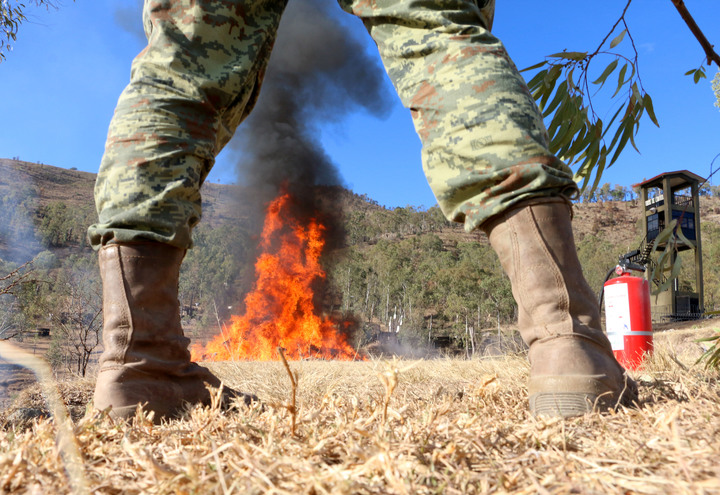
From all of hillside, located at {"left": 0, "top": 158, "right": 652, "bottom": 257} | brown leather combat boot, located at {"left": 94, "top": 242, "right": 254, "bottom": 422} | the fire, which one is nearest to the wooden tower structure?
the fire

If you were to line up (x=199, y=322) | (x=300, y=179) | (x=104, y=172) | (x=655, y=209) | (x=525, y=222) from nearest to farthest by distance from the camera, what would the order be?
(x=525, y=222)
(x=104, y=172)
(x=655, y=209)
(x=300, y=179)
(x=199, y=322)

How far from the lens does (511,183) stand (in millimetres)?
928

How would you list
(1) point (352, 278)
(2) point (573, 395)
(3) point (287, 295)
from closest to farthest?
(2) point (573, 395) → (3) point (287, 295) → (1) point (352, 278)

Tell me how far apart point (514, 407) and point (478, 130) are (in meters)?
0.54

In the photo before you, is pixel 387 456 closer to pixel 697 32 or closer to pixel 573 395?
pixel 573 395

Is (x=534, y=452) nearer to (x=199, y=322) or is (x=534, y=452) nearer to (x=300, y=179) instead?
(x=300, y=179)

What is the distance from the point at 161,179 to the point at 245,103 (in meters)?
0.35

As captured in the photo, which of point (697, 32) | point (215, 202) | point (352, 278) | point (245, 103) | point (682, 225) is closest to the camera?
point (697, 32)

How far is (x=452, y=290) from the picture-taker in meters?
23.5

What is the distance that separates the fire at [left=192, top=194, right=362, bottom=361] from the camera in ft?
60.7

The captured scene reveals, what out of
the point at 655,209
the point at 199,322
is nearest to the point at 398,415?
the point at 655,209

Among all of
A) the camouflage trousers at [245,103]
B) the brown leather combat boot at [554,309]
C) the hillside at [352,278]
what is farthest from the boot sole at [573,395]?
the hillside at [352,278]

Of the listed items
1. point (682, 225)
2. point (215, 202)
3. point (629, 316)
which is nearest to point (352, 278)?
point (682, 225)

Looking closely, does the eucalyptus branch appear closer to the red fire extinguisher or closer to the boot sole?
the boot sole
